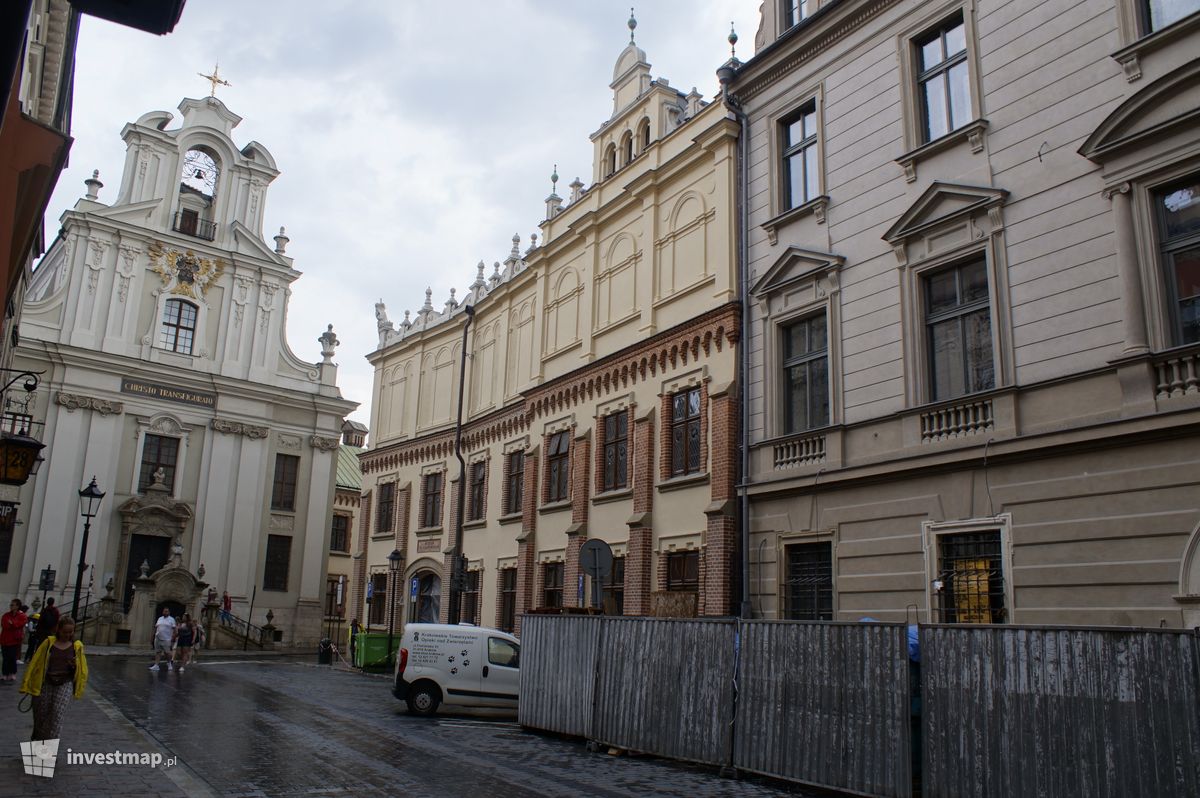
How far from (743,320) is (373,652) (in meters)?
17.2

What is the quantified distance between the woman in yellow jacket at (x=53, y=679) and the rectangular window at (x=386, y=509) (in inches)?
1050

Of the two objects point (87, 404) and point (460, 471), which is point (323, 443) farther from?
point (460, 471)

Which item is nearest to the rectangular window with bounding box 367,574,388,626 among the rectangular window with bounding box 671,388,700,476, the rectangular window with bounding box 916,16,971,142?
the rectangular window with bounding box 671,388,700,476

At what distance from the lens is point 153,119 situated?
146ft

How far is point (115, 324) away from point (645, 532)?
101 feet

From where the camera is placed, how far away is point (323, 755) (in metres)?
12.1

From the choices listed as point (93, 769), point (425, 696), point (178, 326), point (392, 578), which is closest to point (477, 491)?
point (392, 578)

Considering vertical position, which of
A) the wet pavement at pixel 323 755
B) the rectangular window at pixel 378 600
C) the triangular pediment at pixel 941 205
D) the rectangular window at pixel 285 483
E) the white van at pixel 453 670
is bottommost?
the wet pavement at pixel 323 755

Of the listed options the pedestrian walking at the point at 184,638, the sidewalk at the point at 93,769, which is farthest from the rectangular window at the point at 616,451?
the sidewalk at the point at 93,769

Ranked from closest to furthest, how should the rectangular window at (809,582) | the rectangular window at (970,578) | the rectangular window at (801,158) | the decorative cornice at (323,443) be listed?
the rectangular window at (970,578), the rectangular window at (809,582), the rectangular window at (801,158), the decorative cornice at (323,443)

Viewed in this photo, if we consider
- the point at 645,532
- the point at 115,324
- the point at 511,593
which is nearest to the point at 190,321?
the point at 115,324

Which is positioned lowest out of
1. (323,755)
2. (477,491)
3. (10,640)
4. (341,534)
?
(323,755)

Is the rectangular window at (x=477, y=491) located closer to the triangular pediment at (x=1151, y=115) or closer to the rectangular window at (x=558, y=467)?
the rectangular window at (x=558, y=467)

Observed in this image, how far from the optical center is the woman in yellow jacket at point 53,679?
35.0ft
